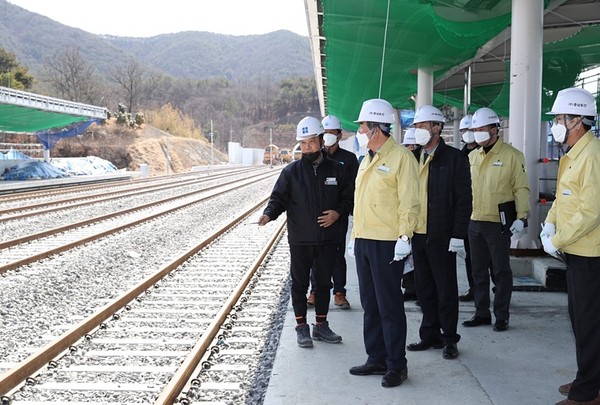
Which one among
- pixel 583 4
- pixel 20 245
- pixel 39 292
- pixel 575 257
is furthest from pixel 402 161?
pixel 20 245

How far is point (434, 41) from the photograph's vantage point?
36.8 feet

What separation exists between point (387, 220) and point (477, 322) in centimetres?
217

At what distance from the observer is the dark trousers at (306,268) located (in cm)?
565

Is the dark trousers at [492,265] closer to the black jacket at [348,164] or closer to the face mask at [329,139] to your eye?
the black jacket at [348,164]

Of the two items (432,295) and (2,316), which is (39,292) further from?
(432,295)

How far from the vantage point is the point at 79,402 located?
4582mm

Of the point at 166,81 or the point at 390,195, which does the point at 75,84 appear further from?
the point at 390,195

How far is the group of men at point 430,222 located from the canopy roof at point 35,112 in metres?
21.7

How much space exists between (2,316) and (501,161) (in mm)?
5563

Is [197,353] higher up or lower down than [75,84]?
lower down

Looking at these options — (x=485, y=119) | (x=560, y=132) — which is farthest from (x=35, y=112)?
(x=560, y=132)

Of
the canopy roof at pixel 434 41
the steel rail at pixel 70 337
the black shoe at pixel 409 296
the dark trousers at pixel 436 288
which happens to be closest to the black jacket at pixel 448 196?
the dark trousers at pixel 436 288

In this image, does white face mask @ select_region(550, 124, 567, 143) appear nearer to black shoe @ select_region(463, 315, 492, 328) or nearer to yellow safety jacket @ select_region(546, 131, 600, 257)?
yellow safety jacket @ select_region(546, 131, 600, 257)


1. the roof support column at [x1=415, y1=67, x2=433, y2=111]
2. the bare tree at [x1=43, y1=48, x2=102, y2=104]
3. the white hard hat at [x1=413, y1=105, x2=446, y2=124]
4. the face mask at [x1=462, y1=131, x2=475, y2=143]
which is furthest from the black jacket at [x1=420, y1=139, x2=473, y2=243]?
the bare tree at [x1=43, y1=48, x2=102, y2=104]
